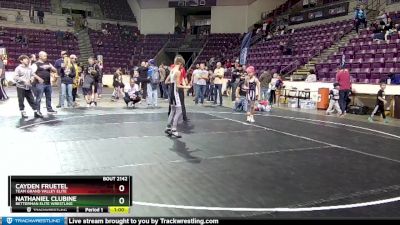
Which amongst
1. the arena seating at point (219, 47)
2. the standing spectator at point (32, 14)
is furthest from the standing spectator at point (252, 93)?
the standing spectator at point (32, 14)

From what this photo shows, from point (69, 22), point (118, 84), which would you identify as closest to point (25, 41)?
point (69, 22)

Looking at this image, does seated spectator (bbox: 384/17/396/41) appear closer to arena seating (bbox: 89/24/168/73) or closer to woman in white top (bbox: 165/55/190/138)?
woman in white top (bbox: 165/55/190/138)

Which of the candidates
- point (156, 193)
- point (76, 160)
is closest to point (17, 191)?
point (156, 193)

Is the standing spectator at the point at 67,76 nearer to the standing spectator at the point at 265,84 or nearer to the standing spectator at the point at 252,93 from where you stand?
the standing spectator at the point at 252,93

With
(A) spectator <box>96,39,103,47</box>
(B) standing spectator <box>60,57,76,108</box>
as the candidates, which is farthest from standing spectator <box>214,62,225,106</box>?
(A) spectator <box>96,39,103,47</box>

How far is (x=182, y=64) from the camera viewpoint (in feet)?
28.4

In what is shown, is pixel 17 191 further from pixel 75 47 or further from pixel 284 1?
pixel 284 1

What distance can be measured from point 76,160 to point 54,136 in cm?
225

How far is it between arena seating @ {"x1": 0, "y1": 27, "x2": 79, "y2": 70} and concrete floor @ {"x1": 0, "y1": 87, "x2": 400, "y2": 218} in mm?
21732

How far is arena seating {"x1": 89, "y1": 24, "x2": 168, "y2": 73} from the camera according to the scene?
3438 cm

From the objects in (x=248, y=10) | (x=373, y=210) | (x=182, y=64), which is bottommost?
(x=373, y=210)

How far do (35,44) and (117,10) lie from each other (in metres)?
10.6

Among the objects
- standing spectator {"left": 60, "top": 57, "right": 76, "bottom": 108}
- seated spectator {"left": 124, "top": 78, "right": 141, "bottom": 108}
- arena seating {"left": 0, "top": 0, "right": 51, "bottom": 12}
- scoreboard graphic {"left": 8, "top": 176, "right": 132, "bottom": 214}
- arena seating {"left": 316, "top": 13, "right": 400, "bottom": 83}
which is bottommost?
scoreboard graphic {"left": 8, "top": 176, "right": 132, "bottom": 214}

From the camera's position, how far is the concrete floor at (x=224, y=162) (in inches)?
177
